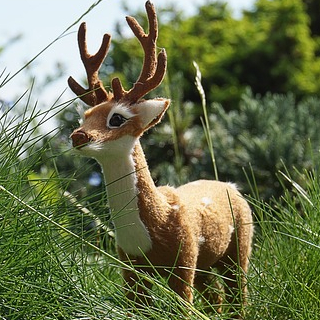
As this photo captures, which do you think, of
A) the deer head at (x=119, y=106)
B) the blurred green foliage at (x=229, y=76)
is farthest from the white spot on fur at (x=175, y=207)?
the blurred green foliage at (x=229, y=76)

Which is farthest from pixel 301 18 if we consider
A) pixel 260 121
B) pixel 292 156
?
pixel 292 156

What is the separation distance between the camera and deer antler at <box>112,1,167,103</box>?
146 centimetres

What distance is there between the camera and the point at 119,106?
4.68ft

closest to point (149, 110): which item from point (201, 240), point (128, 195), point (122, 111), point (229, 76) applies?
point (122, 111)

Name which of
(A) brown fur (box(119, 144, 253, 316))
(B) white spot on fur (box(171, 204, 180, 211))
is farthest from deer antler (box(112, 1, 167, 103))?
(B) white spot on fur (box(171, 204, 180, 211))

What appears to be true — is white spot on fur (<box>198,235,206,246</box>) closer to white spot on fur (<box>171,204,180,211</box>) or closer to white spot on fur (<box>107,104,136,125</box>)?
white spot on fur (<box>171,204,180,211</box>)

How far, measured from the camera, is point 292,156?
315 cm

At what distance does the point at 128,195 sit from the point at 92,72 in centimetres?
28

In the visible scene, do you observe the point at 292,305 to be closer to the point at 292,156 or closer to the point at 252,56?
the point at 292,156

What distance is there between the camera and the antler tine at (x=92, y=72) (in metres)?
1.52

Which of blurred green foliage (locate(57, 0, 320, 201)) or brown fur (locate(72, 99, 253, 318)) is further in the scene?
blurred green foliage (locate(57, 0, 320, 201))

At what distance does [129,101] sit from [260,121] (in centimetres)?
210

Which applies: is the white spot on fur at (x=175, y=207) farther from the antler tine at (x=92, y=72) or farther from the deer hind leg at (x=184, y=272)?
the antler tine at (x=92, y=72)

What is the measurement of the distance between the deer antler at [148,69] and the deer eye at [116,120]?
0.05 m
